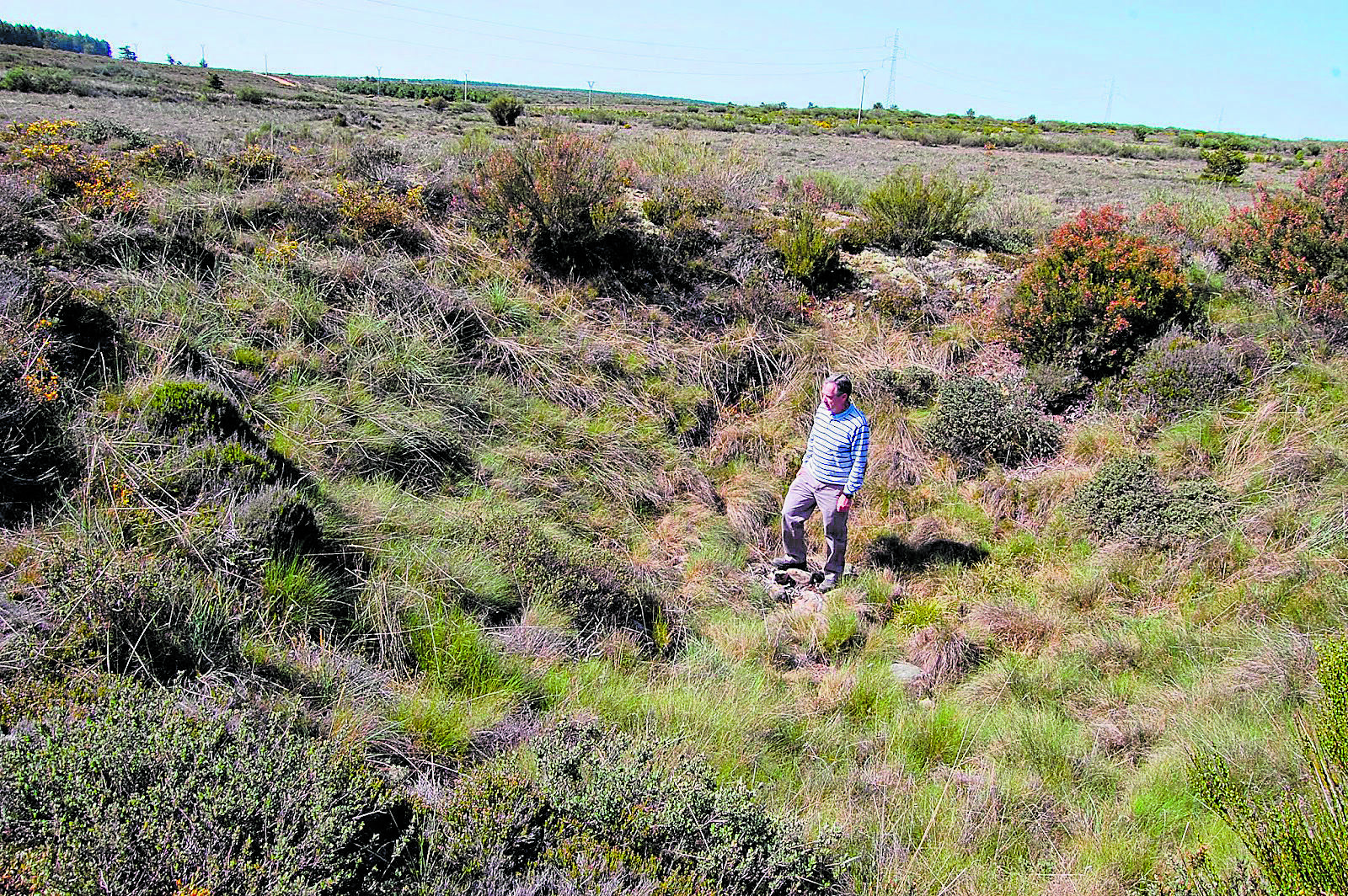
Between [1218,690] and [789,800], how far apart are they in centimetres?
292

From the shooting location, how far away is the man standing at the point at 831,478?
19.9 ft

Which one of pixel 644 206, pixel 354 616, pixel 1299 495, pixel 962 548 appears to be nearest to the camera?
pixel 354 616

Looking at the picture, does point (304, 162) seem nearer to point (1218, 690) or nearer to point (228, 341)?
point (228, 341)

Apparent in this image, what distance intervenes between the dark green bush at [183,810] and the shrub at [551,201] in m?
7.00

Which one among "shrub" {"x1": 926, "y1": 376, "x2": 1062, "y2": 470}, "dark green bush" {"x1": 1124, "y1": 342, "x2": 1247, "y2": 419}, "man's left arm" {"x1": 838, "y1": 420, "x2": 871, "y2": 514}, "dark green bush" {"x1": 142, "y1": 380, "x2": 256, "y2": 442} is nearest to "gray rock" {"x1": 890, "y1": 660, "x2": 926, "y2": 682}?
"man's left arm" {"x1": 838, "y1": 420, "x2": 871, "y2": 514}

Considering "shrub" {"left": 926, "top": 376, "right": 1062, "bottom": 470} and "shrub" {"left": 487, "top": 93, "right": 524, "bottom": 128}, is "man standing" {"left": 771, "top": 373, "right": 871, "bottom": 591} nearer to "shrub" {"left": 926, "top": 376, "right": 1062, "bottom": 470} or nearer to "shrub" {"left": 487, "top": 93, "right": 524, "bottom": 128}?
"shrub" {"left": 926, "top": 376, "right": 1062, "bottom": 470}

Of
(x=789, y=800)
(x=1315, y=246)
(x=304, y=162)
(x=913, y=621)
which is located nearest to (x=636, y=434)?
(x=913, y=621)

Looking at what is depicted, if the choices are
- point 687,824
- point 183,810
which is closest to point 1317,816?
point 687,824

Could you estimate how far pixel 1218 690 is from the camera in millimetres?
4609

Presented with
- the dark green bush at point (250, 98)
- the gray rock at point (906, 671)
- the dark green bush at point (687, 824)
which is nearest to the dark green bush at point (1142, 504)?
the gray rock at point (906, 671)

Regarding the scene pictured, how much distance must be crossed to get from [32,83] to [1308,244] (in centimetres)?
3030

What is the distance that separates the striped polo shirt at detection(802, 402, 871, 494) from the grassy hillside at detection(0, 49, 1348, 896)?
964mm

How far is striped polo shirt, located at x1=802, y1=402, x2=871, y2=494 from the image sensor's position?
606cm

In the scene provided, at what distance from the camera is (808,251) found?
32.5 ft
